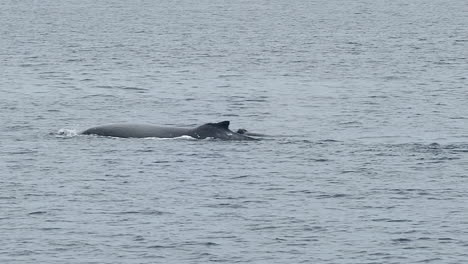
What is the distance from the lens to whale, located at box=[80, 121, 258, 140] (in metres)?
42.2

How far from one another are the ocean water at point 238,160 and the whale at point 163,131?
0.46 metres

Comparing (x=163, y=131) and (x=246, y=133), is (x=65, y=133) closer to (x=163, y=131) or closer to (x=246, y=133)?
(x=163, y=131)

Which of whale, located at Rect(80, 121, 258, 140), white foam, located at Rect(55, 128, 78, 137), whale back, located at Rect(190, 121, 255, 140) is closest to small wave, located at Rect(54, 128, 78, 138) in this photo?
white foam, located at Rect(55, 128, 78, 137)

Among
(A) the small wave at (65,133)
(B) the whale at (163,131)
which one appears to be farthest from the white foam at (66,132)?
(B) the whale at (163,131)

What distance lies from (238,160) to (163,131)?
4.50 meters

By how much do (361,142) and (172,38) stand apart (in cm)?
6109

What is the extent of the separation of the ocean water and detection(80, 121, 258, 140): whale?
458mm

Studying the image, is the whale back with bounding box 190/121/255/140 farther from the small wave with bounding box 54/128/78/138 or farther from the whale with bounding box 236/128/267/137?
the small wave with bounding box 54/128/78/138

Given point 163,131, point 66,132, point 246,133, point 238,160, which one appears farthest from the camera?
point 66,132

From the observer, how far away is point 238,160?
128 feet

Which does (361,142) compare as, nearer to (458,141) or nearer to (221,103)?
(458,141)

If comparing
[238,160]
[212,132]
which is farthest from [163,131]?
[238,160]

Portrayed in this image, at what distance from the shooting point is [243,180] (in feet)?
119

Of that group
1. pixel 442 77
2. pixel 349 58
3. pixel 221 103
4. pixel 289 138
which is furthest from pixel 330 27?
pixel 289 138
